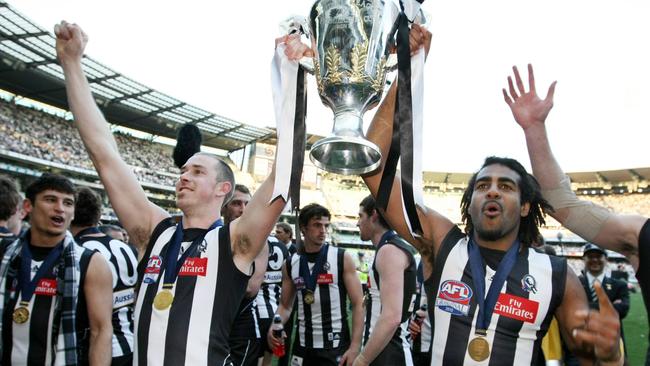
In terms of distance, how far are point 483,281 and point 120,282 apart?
2.82 metres

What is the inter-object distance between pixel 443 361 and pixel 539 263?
68 cm

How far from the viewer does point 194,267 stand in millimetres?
2201

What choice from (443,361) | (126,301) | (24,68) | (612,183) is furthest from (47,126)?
(612,183)

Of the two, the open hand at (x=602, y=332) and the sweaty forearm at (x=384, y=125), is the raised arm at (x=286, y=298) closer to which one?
the sweaty forearm at (x=384, y=125)

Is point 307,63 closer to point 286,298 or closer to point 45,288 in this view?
point 45,288

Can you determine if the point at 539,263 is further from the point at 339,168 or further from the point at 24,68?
the point at 24,68

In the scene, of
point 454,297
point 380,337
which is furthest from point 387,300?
point 454,297

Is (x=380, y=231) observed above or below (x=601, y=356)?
above

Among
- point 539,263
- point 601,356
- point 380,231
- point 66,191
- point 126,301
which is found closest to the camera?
point 601,356

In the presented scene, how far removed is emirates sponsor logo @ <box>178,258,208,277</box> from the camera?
2.19 meters

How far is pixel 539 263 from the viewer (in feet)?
7.61

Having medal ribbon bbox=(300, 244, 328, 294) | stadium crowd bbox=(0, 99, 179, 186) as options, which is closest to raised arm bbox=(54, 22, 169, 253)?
medal ribbon bbox=(300, 244, 328, 294)

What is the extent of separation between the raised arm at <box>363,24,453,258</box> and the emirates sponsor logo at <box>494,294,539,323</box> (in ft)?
1.35

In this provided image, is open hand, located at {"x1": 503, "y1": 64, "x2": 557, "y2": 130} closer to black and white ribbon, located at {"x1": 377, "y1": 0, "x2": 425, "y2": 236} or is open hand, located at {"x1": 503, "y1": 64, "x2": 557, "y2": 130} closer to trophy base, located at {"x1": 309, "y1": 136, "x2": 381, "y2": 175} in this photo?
black and white ribbon, located at {"x1": 377, "y1": 0, "x2": 425, "y2": 236}
